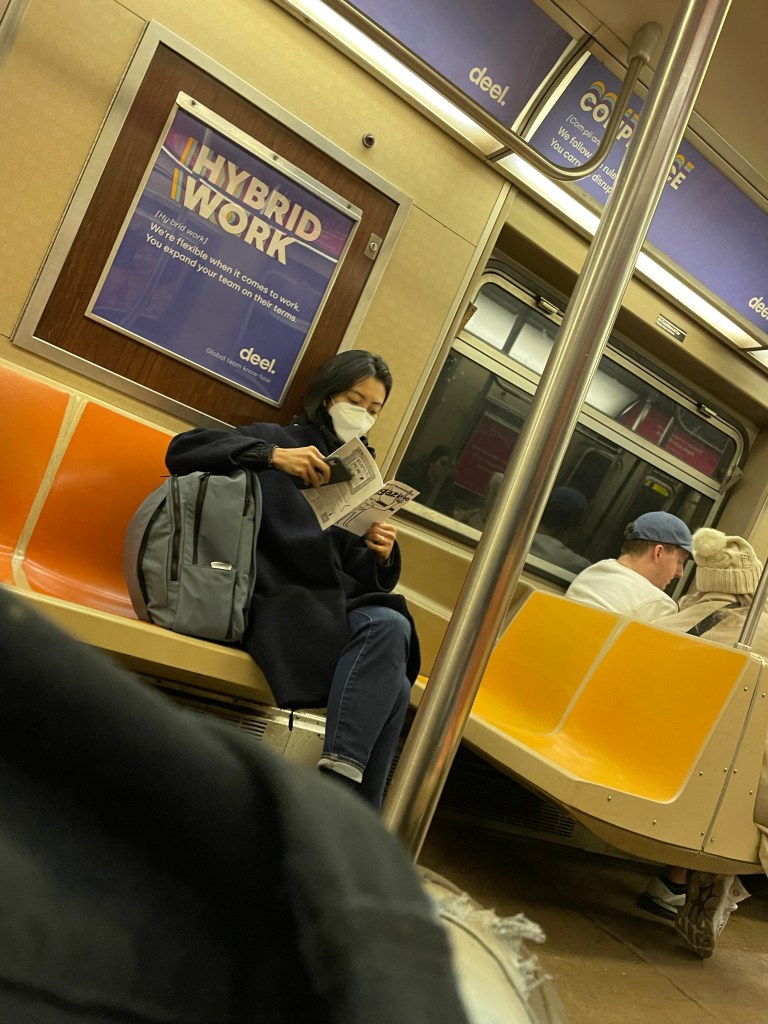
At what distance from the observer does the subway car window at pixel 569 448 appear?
14.6 ft

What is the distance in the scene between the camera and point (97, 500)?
2.80m

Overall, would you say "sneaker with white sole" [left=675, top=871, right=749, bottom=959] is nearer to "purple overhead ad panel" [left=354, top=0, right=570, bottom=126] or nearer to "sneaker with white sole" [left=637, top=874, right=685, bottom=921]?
"sneaker with white sole" [left=637, top=874, right=685, bottom=921]

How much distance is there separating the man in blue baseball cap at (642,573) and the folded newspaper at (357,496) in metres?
1.51

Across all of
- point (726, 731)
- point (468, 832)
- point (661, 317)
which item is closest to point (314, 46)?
point (661, 317)

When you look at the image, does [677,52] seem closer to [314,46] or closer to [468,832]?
[314,46]

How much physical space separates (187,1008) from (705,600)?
11.2 feet

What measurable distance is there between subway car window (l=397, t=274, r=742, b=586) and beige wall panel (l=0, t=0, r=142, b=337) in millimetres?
2134

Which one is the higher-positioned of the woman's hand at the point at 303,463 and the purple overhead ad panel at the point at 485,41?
the purple overhead ad panel at the point at 485,41

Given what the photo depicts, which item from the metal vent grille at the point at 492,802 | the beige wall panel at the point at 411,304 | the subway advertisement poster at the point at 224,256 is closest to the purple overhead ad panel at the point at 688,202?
the beige wall panel at the point at 411,304

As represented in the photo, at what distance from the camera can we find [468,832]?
11.1 ft

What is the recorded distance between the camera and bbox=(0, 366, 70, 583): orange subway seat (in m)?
2.64

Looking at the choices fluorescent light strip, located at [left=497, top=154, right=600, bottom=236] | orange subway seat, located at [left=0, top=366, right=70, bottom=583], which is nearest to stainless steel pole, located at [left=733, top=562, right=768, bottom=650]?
fluorescent light strip, located at [left=497, top=154, right=600, bottom=236]

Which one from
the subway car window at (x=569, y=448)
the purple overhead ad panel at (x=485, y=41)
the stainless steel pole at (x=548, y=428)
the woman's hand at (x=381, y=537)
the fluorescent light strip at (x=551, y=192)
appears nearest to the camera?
the stainless steel pole at (x=548, y=428)

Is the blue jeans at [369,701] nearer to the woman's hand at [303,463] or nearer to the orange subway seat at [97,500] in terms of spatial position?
the woman's hand at [303,463]
